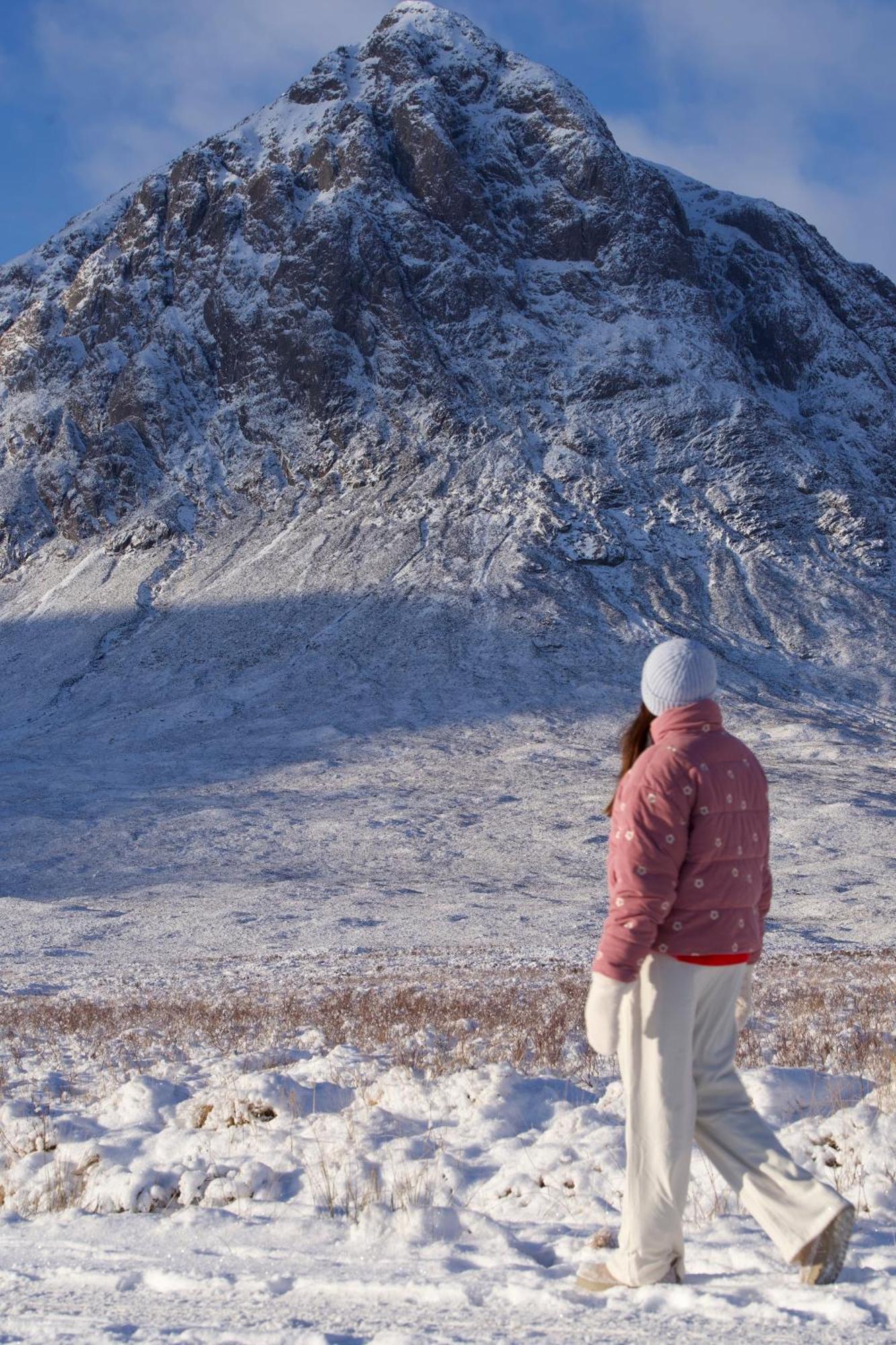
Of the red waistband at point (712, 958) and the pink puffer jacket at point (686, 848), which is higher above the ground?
Answer: the pink puffer jacket at point (686, 848)

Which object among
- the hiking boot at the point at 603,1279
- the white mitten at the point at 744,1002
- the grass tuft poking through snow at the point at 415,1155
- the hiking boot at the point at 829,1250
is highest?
the white mitten at the point at 744,1002

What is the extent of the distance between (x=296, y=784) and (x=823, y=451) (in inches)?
3020

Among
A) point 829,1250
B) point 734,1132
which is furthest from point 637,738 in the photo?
point 829,1250

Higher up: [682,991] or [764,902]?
[764,902]

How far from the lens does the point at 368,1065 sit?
312 inches

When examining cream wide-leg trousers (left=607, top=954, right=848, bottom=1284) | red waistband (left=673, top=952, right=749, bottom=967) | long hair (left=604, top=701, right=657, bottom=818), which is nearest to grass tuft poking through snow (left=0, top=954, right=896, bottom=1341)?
cream wide-leg trousers (left=607, top=954, right=848, bottom=1284)

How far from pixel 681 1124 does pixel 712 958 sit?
25.4 inches

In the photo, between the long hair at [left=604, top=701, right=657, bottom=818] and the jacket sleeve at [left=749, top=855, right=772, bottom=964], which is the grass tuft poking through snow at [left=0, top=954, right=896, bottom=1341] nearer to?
the jacket sleeve at [left=749, top=855, right=772, bottom=964]

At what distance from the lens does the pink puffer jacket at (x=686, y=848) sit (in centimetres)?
424

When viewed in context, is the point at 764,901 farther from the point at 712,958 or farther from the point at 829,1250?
the point at 829,1250

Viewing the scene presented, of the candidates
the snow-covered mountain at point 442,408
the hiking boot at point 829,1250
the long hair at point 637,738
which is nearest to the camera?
the hiking boot at point 829,1250

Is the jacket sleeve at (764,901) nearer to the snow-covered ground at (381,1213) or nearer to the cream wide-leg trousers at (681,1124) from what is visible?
the cream wide-leg trousers at (681,1124)

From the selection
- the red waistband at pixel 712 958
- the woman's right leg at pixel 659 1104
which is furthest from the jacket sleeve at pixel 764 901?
the woman's right leg at pixel 659 1104

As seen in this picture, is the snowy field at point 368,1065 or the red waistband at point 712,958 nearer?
the snowy field at point 368,1065
